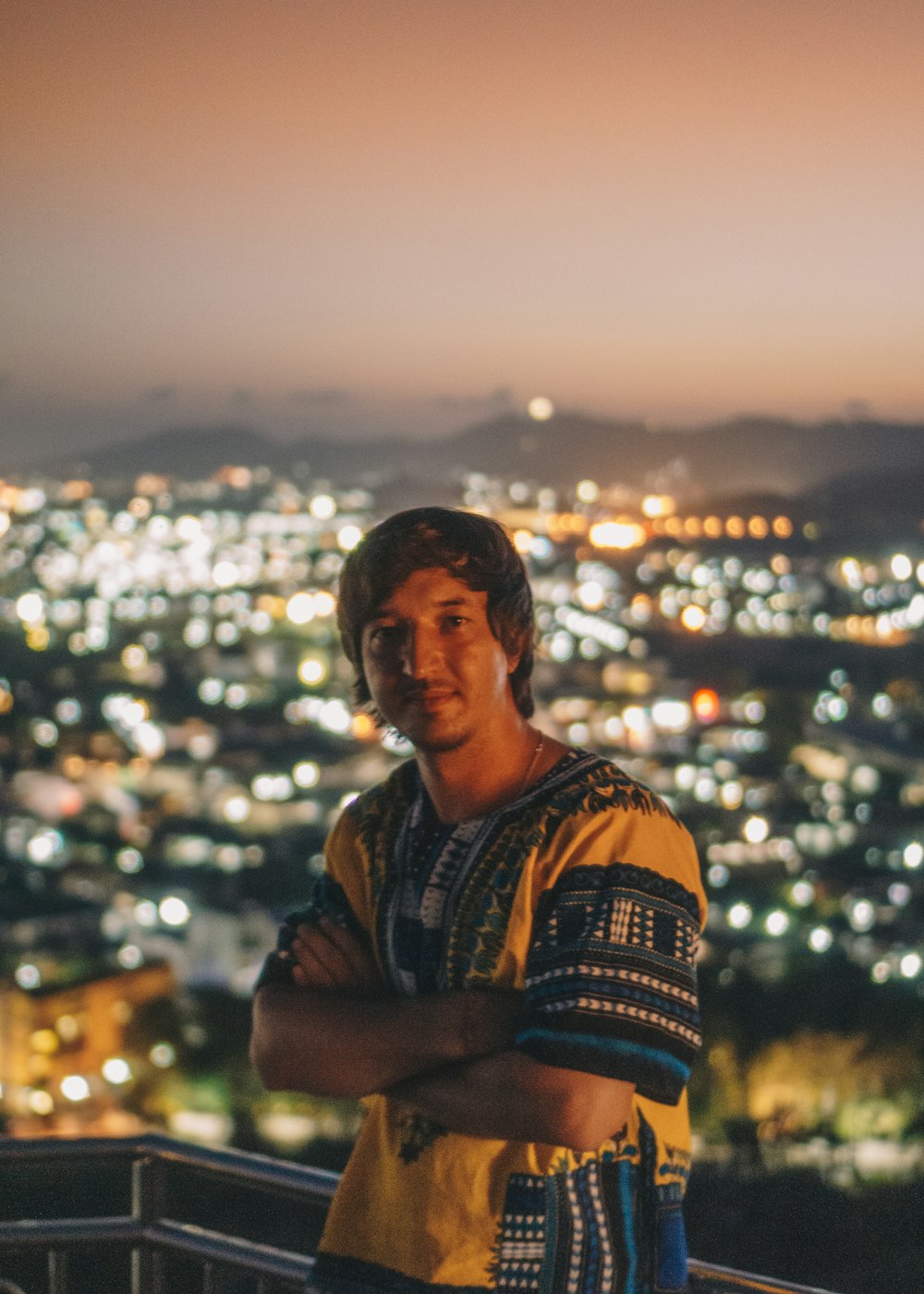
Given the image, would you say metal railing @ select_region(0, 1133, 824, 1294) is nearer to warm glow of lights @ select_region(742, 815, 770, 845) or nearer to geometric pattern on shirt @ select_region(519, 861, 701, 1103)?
geometric pattern on shirt @ select_region(519, 861, 701, 1103)

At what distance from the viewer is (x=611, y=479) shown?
108ft

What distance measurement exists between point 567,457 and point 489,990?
3229 cm

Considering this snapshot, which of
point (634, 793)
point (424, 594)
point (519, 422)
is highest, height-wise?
point (519, 422)

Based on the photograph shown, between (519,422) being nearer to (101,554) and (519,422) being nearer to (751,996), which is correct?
(101,554)

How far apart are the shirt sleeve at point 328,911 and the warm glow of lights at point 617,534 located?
3094cm

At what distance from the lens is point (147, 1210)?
4.39 ft

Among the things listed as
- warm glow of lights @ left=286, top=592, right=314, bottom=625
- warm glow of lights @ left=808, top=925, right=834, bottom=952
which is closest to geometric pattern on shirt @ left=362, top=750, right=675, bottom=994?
warm glow of lights @ left=808, top=925, right=834, bottom=952

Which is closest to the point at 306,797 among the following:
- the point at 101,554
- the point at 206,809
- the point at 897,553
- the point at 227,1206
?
the point at 206,809

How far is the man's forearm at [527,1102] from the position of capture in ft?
2.61

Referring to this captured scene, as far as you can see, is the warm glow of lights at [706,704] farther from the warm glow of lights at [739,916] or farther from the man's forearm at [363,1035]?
the man's forearm at [363,1035]

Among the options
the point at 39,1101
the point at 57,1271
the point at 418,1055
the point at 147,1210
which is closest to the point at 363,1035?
the point at 418,1055

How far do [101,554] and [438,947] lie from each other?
36.1 metres

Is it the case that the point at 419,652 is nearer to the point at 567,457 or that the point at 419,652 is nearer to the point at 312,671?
the point at 312,671

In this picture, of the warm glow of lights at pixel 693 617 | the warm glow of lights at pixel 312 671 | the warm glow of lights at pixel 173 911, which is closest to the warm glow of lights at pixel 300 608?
the warm glow of lights at pixel 312 671
